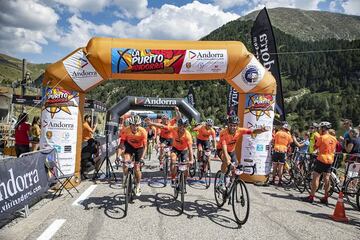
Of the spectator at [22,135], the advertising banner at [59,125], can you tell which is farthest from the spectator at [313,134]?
the spectator at [22,135]

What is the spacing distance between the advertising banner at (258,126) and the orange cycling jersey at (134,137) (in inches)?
171

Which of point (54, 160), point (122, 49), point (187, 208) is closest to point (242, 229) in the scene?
point (187, 208)

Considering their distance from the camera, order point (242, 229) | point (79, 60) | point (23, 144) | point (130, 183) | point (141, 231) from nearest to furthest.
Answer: point (141, 231) < point (242, 229) < point (130, 183) < point (79, 60) < point (23, 144)

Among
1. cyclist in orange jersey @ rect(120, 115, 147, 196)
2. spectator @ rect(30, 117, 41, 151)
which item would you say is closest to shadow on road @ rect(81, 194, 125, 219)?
cyclist in orange jersey @ rect(120, 115, 147, 196)

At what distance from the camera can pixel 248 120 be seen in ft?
33.8

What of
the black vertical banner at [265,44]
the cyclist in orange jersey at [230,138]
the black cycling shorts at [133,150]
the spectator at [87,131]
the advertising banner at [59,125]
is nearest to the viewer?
the cyclist in orange jersey at [230,138]

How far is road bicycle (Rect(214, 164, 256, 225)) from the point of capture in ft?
19.2

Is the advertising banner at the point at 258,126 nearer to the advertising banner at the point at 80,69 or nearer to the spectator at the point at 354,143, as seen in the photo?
the spectator at the point at 354,143

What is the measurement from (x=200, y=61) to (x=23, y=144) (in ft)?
21.1

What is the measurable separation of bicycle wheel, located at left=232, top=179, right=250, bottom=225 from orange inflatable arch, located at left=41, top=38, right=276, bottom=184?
89.8 inches

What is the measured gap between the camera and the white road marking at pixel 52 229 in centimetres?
481

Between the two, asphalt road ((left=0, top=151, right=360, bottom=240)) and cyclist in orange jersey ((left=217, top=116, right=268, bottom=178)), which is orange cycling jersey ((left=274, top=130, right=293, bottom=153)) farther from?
cyclist in orange jersey ((left=217, top=116, right=268, bottom=178))

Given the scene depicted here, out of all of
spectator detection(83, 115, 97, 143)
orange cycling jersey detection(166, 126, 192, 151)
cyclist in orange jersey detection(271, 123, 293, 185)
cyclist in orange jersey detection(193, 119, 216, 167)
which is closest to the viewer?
orange cycling jersey detection(166, 126, 192, 151)

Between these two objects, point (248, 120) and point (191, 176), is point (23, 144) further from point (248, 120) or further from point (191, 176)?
point (248, 120)
